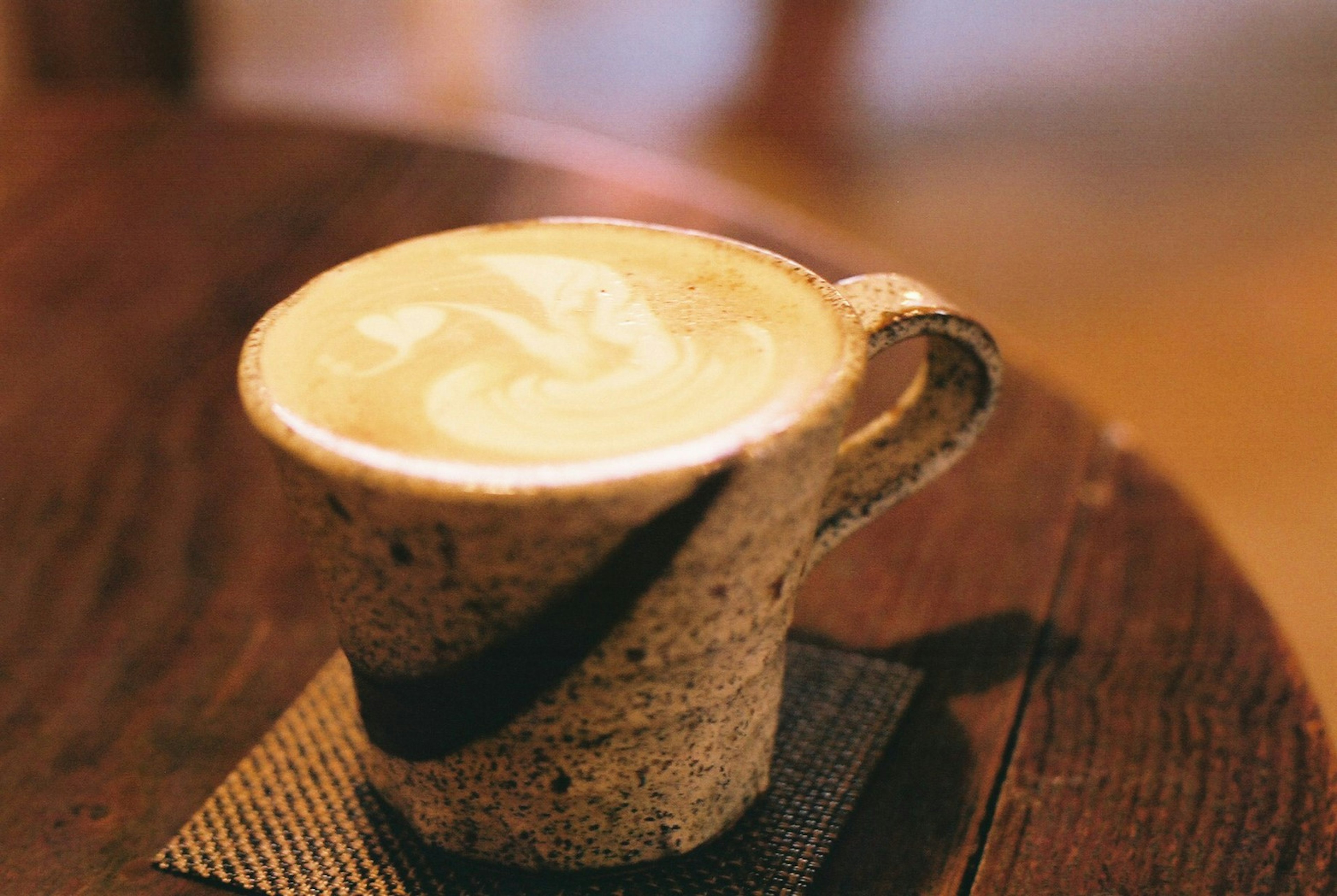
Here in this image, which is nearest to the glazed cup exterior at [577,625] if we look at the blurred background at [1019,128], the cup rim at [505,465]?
the cup rim at [505,465]

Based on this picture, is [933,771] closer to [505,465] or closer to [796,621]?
[796,621]

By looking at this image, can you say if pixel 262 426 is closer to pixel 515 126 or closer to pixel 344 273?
pixel 344 273

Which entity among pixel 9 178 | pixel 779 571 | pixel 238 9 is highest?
pixel 779 571

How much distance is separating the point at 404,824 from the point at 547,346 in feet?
0.73

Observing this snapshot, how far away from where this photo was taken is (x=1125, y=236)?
259cm

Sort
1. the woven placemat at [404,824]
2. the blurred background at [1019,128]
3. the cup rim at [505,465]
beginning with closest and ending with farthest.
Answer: the cup rim at [505,465], the woven placemat at [404,824], the blurred background at [1019,128]

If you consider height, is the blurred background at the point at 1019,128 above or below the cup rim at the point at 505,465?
below

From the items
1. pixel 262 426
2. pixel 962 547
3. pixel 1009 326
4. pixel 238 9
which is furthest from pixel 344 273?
pixel 238 9

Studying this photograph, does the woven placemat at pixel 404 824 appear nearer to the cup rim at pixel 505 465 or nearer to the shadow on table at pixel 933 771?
the shadow on table at pixel 933 771

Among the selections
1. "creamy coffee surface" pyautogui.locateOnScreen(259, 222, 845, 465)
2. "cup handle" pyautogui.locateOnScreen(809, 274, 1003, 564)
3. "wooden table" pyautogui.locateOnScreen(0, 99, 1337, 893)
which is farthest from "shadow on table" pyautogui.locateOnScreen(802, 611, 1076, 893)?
"creamy coffee surface" pyautogui.locateOnScreen(259, 222, 845, 465)

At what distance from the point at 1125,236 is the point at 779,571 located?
7.77 ft

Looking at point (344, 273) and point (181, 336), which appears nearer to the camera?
point (344, 273)

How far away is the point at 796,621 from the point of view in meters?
0.69

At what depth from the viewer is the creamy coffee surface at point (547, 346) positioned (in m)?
0.45
